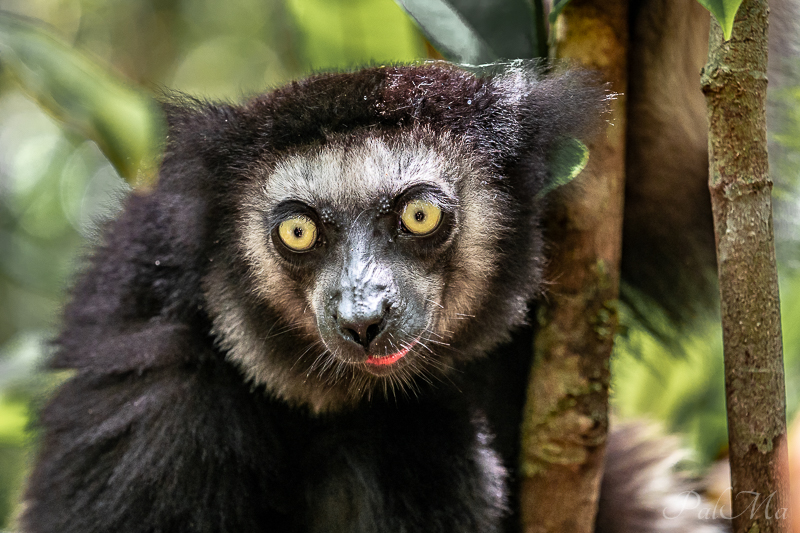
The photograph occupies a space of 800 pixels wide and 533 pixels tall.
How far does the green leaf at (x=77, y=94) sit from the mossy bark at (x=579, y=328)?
72.5 inches

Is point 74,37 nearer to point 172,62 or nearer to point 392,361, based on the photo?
point 172,62

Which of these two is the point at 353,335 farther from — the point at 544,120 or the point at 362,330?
the point at 544,120

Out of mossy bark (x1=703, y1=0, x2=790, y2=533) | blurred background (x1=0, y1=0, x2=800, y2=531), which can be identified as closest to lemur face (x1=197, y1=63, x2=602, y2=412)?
blurred background (x1=0, y1=0, x2=800, y2=531)

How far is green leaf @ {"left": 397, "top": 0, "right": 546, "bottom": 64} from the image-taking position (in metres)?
1.94

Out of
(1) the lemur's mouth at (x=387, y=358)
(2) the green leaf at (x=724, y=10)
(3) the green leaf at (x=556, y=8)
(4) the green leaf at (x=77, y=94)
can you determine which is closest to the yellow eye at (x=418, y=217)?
(1) the lemur's mouth at (x=387, y=358)

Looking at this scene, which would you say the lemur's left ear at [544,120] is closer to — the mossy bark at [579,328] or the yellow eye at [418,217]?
the mossy bark at [579,328]

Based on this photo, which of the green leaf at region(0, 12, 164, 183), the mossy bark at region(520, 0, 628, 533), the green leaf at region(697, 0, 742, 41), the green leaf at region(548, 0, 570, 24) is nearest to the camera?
the green leaf at region(697, 0, 742, 41)

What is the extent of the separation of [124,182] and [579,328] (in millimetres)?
1868

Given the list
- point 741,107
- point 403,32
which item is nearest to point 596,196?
point 741,107

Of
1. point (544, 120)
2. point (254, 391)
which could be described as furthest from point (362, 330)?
point (544, 120)

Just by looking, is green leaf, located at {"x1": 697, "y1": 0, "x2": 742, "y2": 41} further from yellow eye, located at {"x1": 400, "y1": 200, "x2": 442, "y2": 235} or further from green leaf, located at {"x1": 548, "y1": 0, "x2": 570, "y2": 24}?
yellow eye, located at {"x1": 400, "y1": 200, "x2": 442, "y2": 235}

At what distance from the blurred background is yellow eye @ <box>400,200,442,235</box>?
695 millimetres

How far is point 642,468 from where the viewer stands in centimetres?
304

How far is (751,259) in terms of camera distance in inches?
62.3
